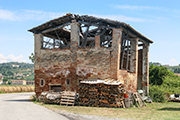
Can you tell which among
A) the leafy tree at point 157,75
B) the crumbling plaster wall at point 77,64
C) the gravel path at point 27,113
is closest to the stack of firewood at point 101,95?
the crumbling plaster wall at point 77,64

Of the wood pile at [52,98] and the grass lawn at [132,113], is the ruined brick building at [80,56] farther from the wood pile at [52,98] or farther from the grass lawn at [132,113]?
the grass lawn at [132,113]

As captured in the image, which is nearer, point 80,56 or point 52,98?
point 52,98

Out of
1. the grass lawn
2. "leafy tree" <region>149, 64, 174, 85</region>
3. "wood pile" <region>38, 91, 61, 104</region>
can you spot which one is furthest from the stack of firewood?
"leafy tree" <region>149, 64, 174, 85</region>

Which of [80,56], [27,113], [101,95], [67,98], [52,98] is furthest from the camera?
[80,56]

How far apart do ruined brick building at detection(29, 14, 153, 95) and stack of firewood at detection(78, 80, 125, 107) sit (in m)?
2.11

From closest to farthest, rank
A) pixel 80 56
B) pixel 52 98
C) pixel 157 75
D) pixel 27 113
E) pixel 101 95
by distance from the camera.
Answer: pixel 27 113, pixel 101 95, pixel 52 98, pixel 80 56, pixel 157 75

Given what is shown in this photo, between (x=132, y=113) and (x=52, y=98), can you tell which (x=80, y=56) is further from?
(x=132, y=113)

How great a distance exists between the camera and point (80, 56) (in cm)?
1927

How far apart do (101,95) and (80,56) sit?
476 cm

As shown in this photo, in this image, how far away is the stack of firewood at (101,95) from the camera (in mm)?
15594

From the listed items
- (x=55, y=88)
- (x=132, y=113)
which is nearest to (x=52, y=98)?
(x=55, y=88)

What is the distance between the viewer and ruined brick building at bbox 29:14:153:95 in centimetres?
1823

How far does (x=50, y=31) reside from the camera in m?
21.7

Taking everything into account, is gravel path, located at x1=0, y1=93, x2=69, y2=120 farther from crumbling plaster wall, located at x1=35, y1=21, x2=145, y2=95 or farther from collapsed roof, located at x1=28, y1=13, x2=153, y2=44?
collapsed roof, located at x1=28, y1=13, x2=153, y2=44
